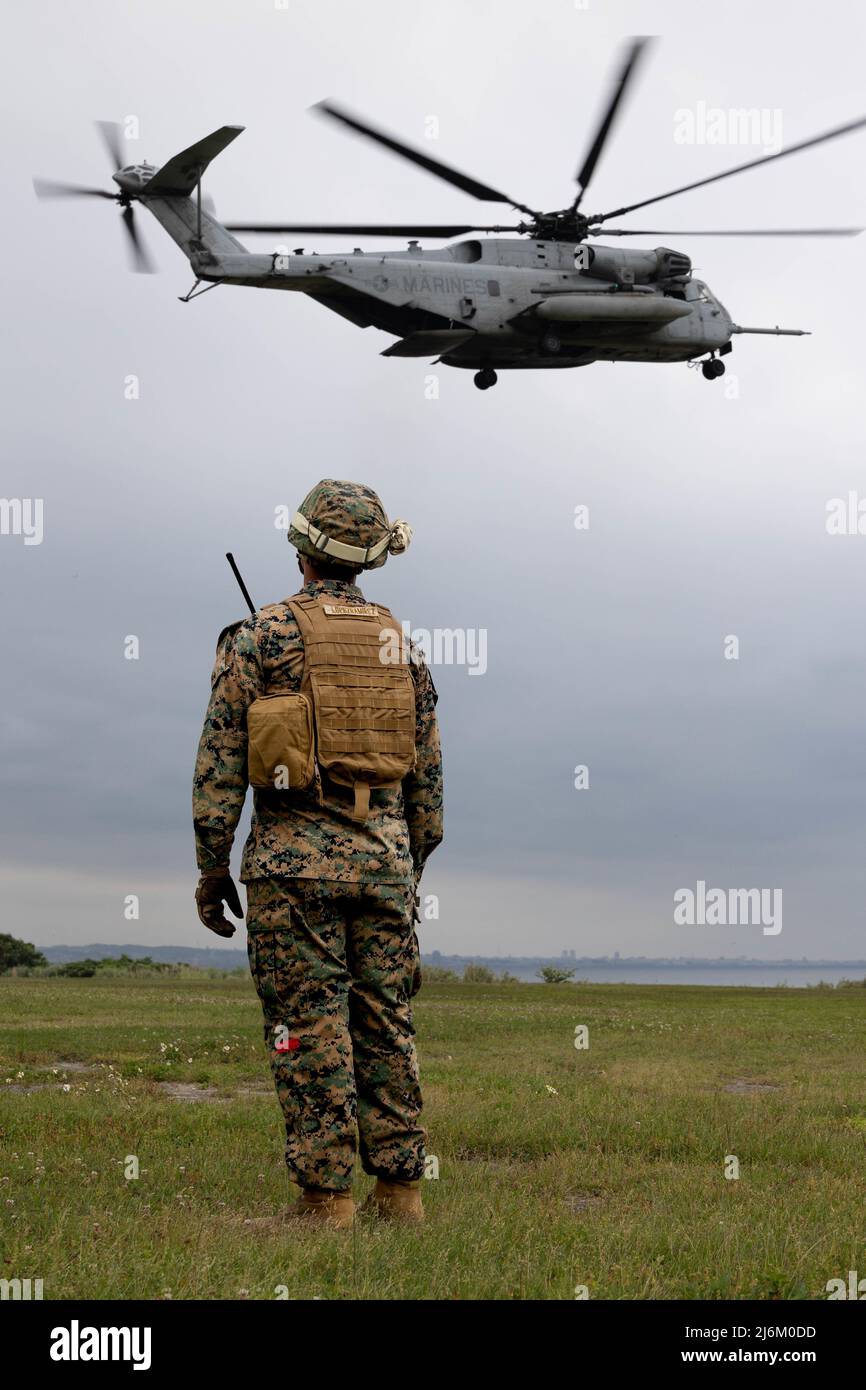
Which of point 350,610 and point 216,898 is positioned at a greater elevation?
point 350,610

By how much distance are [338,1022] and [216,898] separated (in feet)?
2.33

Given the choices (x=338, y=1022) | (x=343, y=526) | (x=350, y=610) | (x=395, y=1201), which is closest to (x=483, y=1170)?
(x=395, y=1201)

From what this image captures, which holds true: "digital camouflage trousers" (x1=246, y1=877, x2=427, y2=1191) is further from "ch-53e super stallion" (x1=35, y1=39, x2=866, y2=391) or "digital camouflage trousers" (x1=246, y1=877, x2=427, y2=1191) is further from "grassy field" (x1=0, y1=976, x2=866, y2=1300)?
"ch-53e super stallion" (x1=35, y1=39, x2=866, y2=391)

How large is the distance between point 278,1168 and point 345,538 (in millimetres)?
3075

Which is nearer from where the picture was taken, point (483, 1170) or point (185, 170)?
point (483, 1170)

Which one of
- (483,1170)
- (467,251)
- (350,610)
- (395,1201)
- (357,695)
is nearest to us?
(395,1201)

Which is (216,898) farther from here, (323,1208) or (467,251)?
(467,251)

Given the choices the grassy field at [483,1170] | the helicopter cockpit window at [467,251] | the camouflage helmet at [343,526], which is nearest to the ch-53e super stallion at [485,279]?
the helicopter cockpit window at [467,251]

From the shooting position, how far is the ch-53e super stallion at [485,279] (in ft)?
73.6

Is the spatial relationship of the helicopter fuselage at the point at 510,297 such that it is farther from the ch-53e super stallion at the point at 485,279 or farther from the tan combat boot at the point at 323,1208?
the tan combat boot at the point at 323,1208

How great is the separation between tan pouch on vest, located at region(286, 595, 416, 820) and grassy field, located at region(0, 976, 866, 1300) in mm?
1735

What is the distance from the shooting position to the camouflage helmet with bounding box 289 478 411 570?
588 centimetres

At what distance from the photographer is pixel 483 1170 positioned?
681 centimetres
